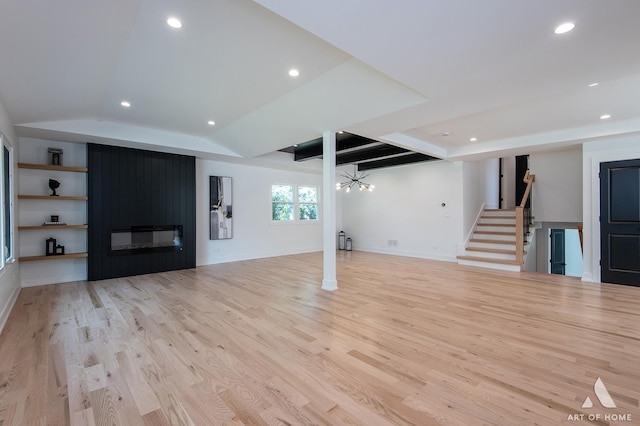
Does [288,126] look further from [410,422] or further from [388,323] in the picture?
[410,422]

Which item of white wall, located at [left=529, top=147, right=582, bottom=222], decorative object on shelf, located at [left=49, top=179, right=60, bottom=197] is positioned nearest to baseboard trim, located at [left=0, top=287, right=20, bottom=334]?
decorative object on shelf, located at [left=49, top=179, right=60, bottom=197]

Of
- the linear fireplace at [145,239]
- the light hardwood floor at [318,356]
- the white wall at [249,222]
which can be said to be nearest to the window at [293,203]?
the white wall at [249,222]

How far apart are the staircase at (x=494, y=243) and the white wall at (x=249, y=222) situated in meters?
4.87

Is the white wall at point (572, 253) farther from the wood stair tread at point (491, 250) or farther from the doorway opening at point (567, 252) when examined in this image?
the wood stair tread at point (491, 250)

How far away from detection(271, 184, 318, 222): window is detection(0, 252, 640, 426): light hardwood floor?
4166mm

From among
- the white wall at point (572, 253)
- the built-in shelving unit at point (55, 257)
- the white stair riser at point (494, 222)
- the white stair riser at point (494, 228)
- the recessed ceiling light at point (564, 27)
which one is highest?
the recessed ceiling light at point (564, 27)

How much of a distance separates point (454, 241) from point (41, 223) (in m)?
9.11

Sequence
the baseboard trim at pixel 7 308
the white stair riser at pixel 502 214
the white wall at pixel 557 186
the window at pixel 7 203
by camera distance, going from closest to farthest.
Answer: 1. the baseboard trim at pixel 7 308
2. the window at pixel 7 203
3. the white wall at pixel 557 186
4. the white stair riser at pixel 502 214

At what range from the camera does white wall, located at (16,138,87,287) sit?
503 centimetres

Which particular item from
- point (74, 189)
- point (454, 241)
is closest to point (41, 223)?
point (74, 189)

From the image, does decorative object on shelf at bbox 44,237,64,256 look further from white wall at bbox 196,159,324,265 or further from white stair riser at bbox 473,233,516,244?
white stair riser at bbox 473,233,516,244

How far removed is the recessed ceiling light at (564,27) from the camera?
81.3 inches

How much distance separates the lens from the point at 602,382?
2.11m

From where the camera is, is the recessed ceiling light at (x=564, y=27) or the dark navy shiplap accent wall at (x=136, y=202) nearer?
the recessed ceiling light at (x=564, y=27)
